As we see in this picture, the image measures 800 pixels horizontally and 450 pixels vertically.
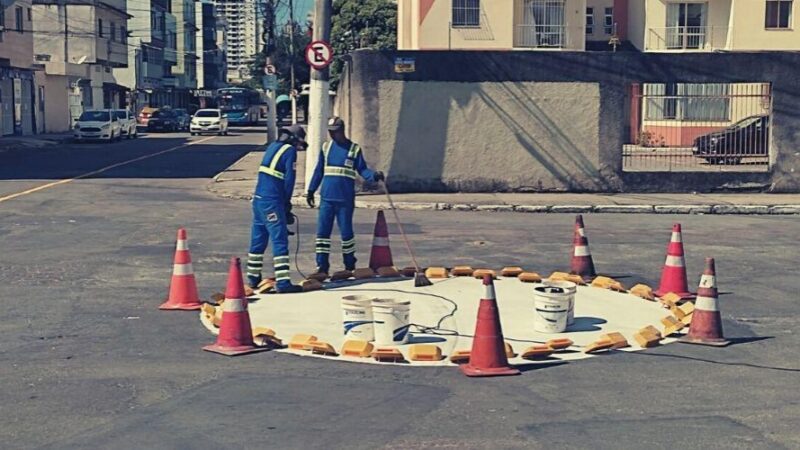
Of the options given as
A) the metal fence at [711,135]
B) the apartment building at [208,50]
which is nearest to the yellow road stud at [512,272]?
the metal fence at [711,135]

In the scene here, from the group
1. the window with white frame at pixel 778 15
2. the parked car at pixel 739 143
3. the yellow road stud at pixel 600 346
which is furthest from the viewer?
the window with white frame at pixel 778 15

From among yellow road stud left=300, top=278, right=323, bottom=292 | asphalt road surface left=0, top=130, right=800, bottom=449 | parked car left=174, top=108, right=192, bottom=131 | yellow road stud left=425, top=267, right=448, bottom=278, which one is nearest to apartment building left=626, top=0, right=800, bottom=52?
asphalt road surface left=0, top=130, right=800, bottom=449

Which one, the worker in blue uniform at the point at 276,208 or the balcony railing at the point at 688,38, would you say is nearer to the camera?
the worker in blue uniform at the point at 276,208

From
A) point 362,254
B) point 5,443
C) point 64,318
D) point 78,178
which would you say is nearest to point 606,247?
point 362,254

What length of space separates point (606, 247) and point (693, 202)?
6837mm

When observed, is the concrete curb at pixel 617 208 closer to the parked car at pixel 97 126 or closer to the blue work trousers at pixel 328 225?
the blue work trousers at pixel 328 225

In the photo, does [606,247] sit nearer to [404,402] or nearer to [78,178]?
[404,402]

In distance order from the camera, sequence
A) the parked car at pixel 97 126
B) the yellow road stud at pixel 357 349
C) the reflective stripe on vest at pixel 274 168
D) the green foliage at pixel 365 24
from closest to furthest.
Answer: the yellow road stud at pixel 357 349, the reflective stripe on vest at pixel 274 168, the parked car at pixel 97 126, the green foliage at pixel 365 24

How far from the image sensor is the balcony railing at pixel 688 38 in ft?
155

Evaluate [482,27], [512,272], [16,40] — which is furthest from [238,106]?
[512,272]

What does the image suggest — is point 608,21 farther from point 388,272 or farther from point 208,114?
point 388,272

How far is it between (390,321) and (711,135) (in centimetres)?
1820

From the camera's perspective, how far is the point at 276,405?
7289 millimetres

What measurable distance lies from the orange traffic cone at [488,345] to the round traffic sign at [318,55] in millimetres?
13981
